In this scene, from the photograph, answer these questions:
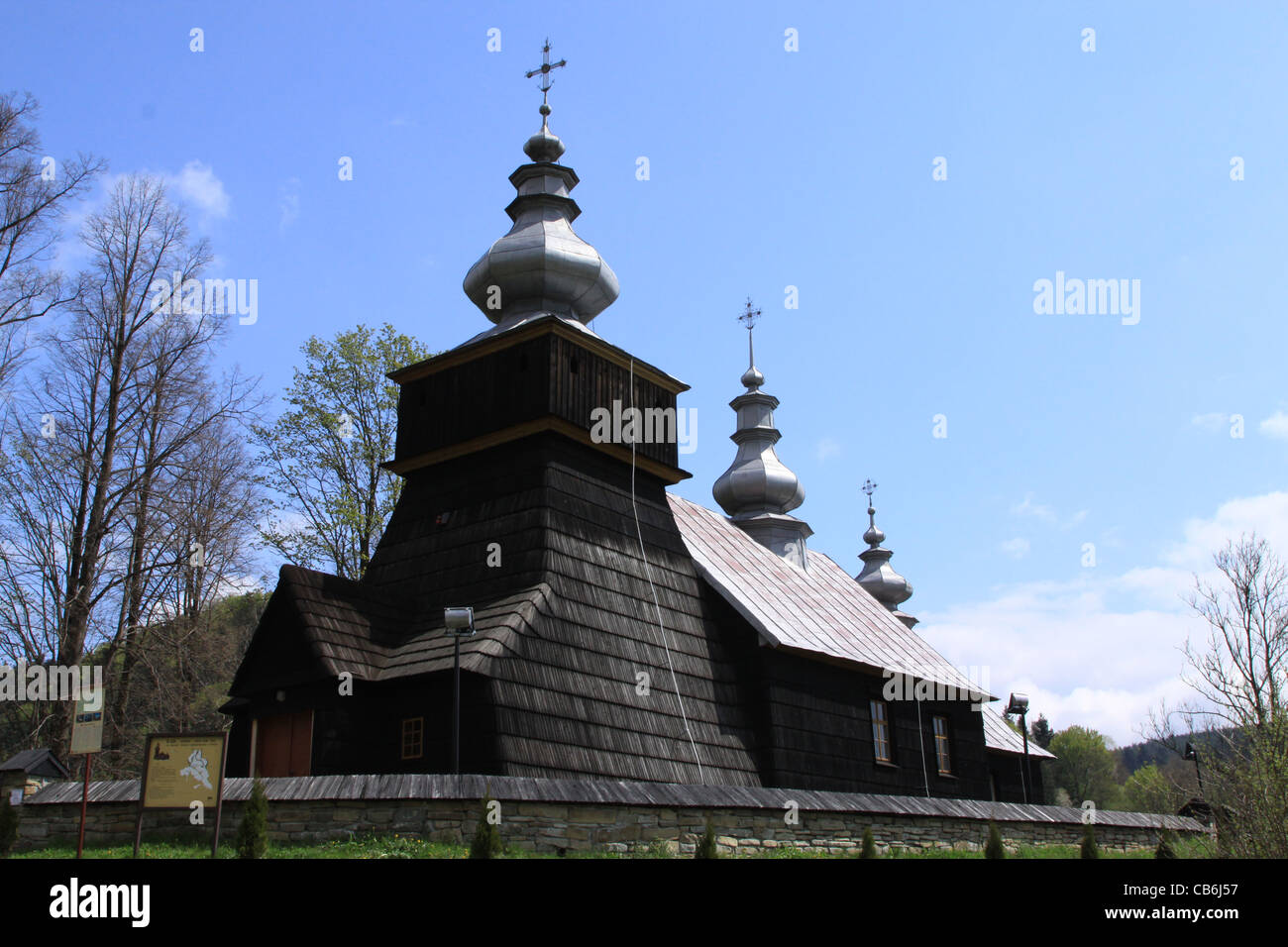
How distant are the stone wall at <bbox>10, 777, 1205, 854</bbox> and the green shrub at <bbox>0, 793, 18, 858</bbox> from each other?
0.98m

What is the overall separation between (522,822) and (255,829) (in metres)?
2.74

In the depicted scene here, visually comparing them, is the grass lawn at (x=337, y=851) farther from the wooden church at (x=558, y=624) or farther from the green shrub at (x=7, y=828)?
the wooden church at (x=558, y=624)

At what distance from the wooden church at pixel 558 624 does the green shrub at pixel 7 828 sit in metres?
4.01

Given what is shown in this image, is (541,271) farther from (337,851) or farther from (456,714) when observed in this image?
(337,851)

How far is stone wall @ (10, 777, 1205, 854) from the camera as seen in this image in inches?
491

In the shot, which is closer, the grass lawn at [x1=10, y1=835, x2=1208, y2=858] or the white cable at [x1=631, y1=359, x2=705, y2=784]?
the grass lawn at [x1=10, y1=835, x2=1208, y2=858]

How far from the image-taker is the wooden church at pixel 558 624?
16094mm

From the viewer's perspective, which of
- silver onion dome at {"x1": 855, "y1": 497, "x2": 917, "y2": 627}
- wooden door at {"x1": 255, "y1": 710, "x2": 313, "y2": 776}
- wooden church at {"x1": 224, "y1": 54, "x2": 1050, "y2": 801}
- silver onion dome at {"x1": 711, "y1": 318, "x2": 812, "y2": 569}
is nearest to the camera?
wooden church at {"x1": 224, "y1": 54, "x2": 1050, "y2": 801}

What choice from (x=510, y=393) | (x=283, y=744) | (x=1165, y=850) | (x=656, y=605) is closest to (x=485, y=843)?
(x=283, y=744)

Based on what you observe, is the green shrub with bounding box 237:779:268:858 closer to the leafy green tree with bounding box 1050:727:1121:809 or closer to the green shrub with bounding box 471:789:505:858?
the green shrub with bounding box 471:789:505:858

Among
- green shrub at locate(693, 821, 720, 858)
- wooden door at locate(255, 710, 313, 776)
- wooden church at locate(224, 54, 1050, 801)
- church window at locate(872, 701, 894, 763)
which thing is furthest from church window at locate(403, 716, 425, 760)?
church window at locate(872, 701, 894, 763)

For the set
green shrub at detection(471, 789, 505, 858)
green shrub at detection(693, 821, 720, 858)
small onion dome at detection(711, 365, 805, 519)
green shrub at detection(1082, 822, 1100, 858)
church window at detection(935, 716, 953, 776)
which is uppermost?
small onion dome at detection(711, 365, 805, 519)
